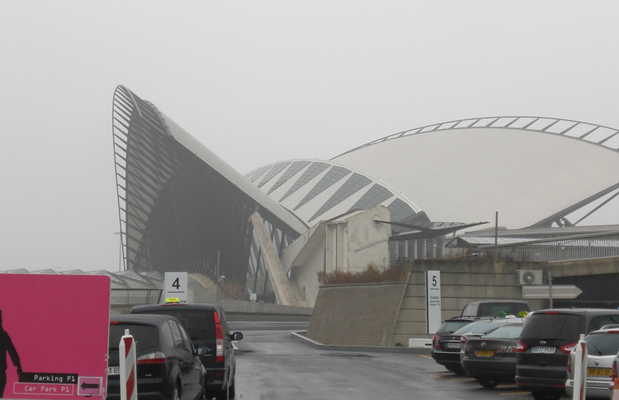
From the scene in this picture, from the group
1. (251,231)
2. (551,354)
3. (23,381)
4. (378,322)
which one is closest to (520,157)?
(251,231)

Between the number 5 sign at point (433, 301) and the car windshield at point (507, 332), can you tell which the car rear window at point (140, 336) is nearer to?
the car windshield at point (507, 332)

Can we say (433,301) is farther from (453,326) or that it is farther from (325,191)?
→ (325,191)

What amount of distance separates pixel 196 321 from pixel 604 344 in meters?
6.39

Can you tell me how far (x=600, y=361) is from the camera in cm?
1423

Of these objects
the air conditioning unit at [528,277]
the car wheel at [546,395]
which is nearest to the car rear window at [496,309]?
the air conditioning unit at [528,277]

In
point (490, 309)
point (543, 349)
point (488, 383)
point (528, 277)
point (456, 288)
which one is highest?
point (528, 277)

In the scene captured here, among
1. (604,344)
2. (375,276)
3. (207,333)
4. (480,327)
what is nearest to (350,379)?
(480,327)

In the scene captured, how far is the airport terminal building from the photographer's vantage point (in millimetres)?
69625

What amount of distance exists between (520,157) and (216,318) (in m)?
65.3

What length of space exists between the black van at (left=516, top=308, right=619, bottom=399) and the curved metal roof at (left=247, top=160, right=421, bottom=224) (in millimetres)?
57504

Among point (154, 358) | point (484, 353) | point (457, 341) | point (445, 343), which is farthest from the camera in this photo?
point (445, 343)

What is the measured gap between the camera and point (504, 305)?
29.2 m

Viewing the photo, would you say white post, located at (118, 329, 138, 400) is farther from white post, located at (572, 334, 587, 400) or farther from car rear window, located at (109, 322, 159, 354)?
white post, located at (572, 334, 587, 400)

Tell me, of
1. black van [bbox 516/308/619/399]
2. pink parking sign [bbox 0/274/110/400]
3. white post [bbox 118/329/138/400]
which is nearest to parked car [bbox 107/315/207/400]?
white post [bbox 118/329/138/400]
